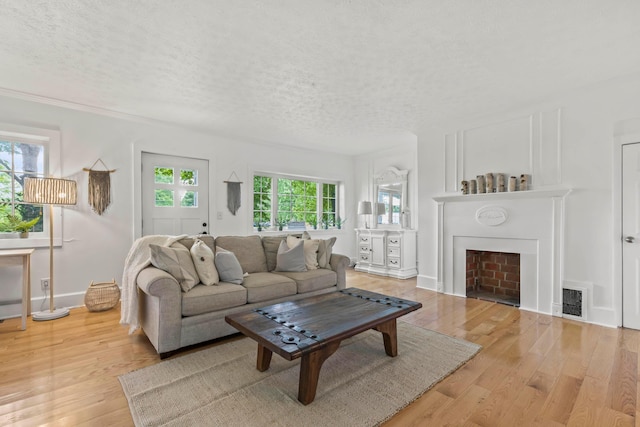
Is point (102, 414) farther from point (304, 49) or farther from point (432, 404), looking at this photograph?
point (304, 49)

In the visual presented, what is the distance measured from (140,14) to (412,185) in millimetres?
4721

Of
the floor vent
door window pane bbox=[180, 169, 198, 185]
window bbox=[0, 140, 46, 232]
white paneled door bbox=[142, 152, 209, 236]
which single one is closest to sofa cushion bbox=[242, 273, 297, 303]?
white paneled door bbox=[142, 152, 209, 236]

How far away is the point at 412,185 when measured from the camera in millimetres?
5656

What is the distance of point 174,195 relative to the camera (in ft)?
14.6

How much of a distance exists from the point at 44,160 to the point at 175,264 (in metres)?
2.42

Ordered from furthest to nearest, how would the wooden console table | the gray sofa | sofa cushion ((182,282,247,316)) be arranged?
the wooden console table
sofa cushion ((182,282,247,316))
the gray sofa

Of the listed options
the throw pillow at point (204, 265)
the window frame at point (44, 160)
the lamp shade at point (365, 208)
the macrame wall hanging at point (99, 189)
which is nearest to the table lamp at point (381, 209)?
the lamp shade at point (365, 208)

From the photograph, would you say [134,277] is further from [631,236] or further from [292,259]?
[631,236]

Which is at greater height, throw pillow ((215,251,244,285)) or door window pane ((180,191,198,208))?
door window pane ((180,191,198,208))

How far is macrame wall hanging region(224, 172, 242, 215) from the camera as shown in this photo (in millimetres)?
4918

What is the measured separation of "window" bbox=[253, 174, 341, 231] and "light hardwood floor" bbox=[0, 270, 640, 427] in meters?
2.91

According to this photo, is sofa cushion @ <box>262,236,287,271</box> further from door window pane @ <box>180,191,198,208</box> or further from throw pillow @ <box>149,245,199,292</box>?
door window pane @ <box>180,191,198,208</box>

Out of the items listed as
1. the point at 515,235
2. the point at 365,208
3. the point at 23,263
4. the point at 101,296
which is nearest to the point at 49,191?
the point at 23,263

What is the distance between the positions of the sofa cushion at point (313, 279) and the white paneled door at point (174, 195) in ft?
6.50
